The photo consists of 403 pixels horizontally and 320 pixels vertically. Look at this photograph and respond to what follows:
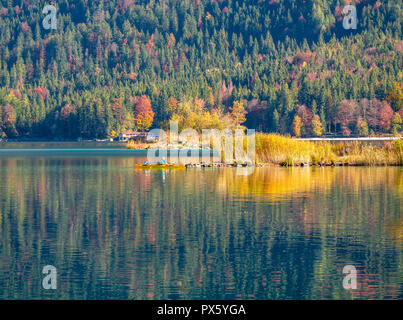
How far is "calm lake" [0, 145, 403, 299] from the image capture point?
82.9ft

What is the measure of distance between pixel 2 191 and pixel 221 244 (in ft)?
80.5

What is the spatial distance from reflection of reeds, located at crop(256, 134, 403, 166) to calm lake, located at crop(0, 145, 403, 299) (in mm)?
15916

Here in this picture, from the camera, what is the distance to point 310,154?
2899 inches

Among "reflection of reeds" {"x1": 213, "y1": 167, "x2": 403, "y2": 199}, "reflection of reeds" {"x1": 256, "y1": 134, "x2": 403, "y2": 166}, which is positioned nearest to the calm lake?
"reflection of reeds" {"x1": 213, "y1": 167, "x2": 403, "y2": 199}

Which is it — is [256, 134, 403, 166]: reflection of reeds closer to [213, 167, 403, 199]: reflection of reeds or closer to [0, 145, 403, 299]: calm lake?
[213, 167, 403, 199]: reflection of reeds

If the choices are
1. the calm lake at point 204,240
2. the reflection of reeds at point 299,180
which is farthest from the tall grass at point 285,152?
the calm lake at point 204,240

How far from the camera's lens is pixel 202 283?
25.6 metres

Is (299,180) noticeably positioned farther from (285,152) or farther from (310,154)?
(310,154)

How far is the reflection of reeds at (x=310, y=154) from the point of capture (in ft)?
235

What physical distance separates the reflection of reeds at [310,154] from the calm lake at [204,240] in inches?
627

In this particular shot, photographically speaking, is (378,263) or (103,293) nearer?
(103,293)

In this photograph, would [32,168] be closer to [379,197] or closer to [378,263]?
[379,197]

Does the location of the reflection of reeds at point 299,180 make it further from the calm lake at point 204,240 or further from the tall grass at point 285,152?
the tall grass at point 285,152
